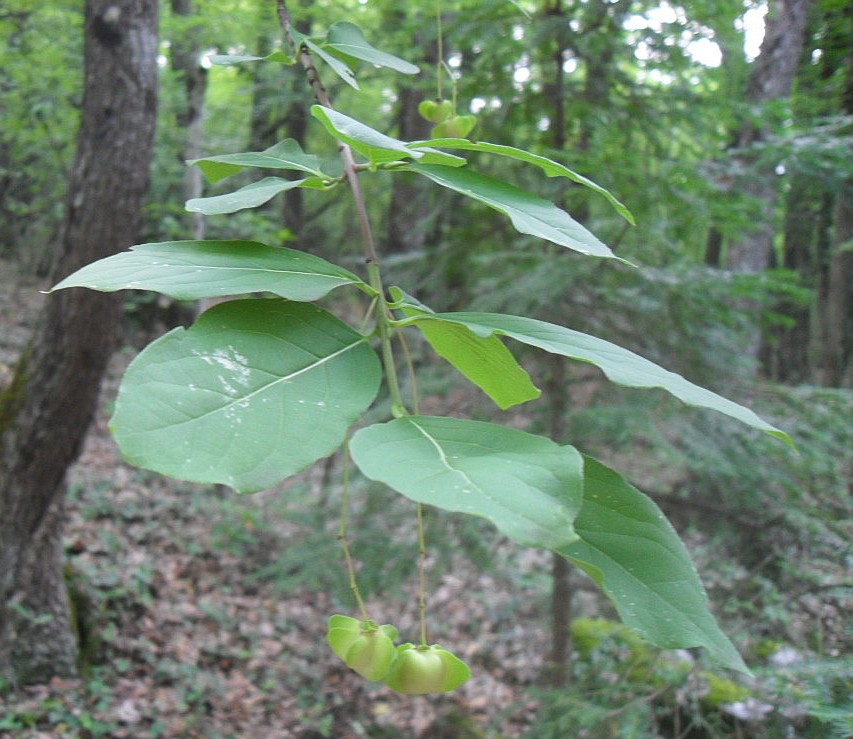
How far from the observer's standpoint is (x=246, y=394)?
1.89ft

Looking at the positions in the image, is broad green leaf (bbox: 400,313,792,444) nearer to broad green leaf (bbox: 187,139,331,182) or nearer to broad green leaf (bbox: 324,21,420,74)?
broad green leaf (bbox: 187,139,331,182)

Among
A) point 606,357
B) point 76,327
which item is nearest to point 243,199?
point 606,357

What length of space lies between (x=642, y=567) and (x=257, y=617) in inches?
230

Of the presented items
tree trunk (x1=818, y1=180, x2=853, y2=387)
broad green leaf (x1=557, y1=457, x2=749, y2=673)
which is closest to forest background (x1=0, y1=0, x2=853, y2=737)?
broad green leaf (x1=557, y1=457, x2=749, y2=673)

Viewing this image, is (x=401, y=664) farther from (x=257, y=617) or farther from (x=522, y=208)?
(x=257, y=617)

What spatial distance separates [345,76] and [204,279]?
1.88 ft

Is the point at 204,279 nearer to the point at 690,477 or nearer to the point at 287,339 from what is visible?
the point at 287,339

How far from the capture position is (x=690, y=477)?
4535 mm

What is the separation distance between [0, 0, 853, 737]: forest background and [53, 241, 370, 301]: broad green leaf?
4.50 ft

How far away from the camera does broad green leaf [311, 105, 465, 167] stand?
682 millimetres

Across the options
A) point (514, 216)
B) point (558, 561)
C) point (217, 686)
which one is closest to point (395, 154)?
point (514, 216)

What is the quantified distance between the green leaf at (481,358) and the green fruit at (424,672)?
0.86 ft

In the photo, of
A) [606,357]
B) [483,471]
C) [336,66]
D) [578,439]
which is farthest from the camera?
[578,439]

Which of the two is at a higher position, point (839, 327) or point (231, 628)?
point (839, 327)
